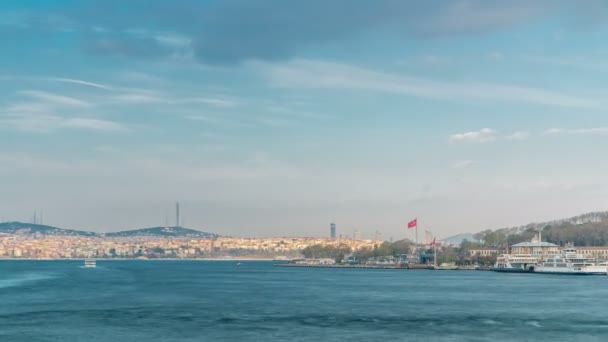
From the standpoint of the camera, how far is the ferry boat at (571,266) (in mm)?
131500

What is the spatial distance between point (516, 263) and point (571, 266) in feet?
73.3

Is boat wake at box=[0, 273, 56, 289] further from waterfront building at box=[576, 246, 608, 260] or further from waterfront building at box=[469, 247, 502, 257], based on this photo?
waterfront building at box=[469, 247, 502, 257]

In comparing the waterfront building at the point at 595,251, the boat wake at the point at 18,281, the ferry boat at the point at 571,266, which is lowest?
the boat wake at the point at 18,281

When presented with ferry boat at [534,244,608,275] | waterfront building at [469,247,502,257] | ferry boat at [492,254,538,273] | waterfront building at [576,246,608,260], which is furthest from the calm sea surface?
waterfront building at [469,247,502,257]

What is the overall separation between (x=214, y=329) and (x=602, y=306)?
31.5m

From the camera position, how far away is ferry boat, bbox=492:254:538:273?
149875mm

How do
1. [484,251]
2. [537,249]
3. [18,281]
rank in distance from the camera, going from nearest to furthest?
1. [18,281]
2. [537,249]
3. [484,251]

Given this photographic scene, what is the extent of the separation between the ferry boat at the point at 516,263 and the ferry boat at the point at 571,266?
2.70 metres

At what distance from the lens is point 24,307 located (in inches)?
2370

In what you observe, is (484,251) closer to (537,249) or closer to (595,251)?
(537,249)

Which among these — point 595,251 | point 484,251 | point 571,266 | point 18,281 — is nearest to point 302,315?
point 18,281

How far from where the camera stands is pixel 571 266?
445ft

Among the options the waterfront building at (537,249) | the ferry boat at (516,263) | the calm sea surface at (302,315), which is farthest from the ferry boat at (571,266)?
the calm sea surface at (302,315)

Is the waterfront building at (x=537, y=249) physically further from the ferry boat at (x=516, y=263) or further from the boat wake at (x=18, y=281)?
the boat wake at (x=18, y=281)
